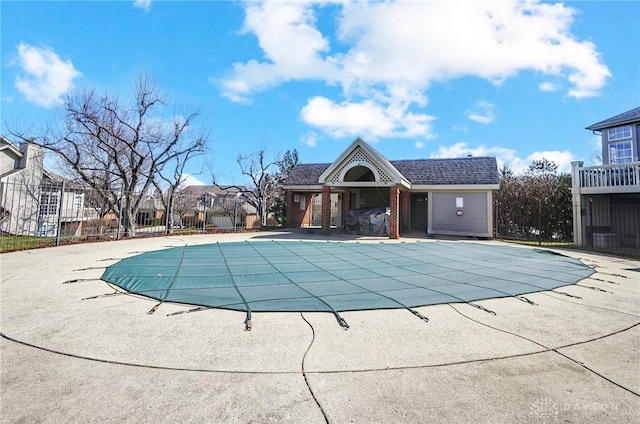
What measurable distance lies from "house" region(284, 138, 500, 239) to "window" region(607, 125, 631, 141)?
5329 mm

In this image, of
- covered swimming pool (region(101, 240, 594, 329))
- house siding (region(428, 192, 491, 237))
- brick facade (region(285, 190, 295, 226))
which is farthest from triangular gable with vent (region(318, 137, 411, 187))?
covered swimming pool (region(101, 240, 594, 329))

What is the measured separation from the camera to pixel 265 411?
1.94 meters

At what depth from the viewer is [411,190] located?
17.1 m

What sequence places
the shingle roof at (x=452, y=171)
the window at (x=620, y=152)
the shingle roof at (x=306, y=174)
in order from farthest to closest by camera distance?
the shingle roof at (x=306, y=174) → the shingle roof at (x=452, y=171) → the window at (x=620, y=152)

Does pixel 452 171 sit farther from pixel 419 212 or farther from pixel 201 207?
pixel 201 207

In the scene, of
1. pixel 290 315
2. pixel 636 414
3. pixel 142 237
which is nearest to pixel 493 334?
pixel 636 414

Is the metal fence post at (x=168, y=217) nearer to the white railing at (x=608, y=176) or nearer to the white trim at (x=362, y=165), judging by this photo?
the white trim at (x=362, y=165)

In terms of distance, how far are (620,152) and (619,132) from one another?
3.37 ft

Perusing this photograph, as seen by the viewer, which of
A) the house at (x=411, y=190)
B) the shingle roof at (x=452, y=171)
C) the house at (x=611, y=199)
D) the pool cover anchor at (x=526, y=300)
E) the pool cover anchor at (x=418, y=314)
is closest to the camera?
the pool cover anchor at (x=418, y=314)

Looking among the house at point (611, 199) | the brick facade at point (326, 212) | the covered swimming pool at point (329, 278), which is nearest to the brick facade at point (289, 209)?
the brick facade at point (326, 212)

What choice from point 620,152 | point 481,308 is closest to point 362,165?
point 481,308

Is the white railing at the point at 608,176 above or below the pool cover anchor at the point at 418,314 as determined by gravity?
above

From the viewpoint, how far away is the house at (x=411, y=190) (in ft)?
47.1

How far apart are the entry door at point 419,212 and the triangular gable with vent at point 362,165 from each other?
3857mm
